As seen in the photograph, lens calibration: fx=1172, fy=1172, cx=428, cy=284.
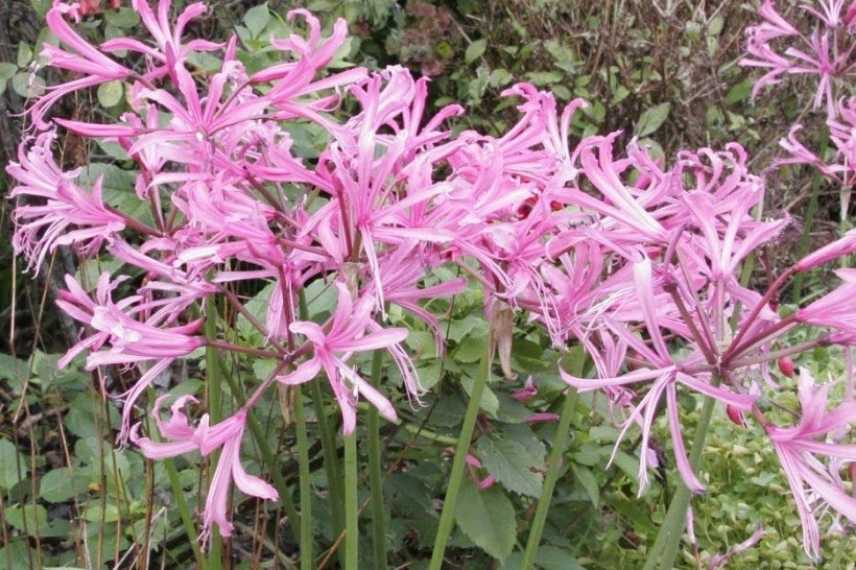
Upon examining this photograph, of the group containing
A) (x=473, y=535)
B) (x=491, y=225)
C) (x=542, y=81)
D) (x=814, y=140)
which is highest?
(x=491, y=225)

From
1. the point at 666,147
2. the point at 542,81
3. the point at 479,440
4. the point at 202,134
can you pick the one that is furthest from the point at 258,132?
the point at 666,147

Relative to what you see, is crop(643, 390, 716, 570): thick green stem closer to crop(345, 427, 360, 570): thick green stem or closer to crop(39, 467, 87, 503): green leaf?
crop(345, 427, 360, 570): thick green stem

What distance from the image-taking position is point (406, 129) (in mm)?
1289

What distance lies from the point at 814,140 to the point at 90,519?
362cm

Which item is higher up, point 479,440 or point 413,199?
point 413,199

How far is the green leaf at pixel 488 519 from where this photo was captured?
180 centimetres

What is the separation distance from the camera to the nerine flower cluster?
109 cm

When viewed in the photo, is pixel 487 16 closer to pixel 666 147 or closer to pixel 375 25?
pixel 375 25

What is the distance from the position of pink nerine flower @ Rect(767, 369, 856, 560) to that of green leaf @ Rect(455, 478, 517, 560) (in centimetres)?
76

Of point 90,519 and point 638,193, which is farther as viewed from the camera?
point 90,519

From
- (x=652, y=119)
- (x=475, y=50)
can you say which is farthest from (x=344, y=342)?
(x=475, y=50)

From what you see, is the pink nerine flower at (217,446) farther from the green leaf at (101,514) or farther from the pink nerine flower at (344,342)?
the green leaf at (101,514)

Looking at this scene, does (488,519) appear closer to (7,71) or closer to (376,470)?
Answer: (376,470)

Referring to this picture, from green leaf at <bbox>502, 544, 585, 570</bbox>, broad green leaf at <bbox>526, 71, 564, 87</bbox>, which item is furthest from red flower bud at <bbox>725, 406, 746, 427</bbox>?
broad green leaf at <bbox>526, 71, 564, 87</bbox>
